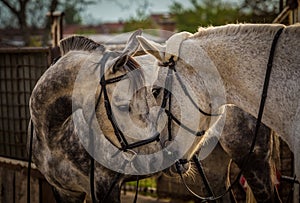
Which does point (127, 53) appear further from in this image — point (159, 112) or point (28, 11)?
point (28, 11)

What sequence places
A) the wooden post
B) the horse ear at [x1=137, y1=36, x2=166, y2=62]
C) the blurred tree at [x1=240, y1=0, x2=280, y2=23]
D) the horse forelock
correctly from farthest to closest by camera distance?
1. the blurred tree at [x1=240, y1=0, x2=280, y2=23]
2. the wooden post
3. the horse forelock
4. the horse ear at [x1=137, y1=36, x2=166, y2=62]

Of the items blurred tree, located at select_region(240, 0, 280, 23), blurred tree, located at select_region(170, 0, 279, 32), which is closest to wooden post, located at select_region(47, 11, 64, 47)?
blurred tree, located at select_region(240, 0, 280, 23)

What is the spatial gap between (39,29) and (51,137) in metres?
10.5

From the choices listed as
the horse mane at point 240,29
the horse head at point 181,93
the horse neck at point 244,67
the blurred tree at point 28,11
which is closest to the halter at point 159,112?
the horse head at point 181,93

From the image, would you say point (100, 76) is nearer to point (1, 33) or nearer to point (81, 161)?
point (81, 161)

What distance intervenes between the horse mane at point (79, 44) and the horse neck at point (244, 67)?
80cm

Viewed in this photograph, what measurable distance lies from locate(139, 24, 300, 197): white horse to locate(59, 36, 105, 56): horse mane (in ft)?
2.08

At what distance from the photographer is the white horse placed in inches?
113

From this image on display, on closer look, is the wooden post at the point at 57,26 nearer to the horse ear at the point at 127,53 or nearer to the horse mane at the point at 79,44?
the horse mane at the point at 79,44

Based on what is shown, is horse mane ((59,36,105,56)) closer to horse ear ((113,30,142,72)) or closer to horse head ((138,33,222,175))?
horse ear ((113,30,142,72))

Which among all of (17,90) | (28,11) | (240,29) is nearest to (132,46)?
(240,29)

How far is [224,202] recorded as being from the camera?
470 cm

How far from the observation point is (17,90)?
18.2ft

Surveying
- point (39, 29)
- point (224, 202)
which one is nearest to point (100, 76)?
point (224, 202)
